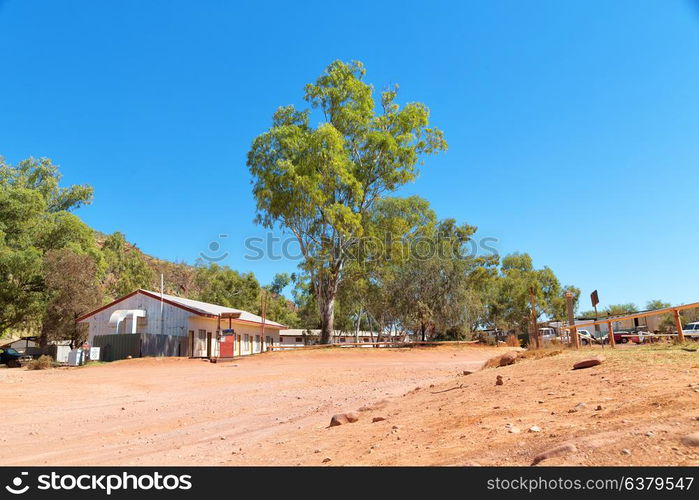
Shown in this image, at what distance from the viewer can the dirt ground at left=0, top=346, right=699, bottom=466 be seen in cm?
512

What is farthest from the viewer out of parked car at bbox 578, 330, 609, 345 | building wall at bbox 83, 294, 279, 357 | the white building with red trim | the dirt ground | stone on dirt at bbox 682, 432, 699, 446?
building wall at bbox 83, 294, 279, 357

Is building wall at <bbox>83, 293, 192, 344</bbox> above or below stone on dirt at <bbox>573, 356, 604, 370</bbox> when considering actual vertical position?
above

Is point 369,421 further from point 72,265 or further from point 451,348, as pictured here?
point 72,265

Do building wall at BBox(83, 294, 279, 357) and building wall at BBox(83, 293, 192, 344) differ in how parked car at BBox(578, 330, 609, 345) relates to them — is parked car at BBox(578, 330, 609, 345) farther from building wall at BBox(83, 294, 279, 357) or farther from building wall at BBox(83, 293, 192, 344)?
building wall at BBox(83, 293, 192, 344)

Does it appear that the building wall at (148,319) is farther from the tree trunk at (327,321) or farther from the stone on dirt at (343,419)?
the stone on dirt at (343,419)

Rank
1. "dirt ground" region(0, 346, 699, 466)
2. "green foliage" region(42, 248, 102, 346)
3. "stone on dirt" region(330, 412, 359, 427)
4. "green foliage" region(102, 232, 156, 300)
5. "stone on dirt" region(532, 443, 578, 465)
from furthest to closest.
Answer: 1. "green foliage" region(102, 232, 156, 300)
2. "green foliage" region(42, 248, 102, 346)
3. "stone on dirt" region(330, 412, 359, 427)
4. "dirt ground" region(0, 346, 699, 466)
5. "stone on dirt" region(532, 443, 578, 465)

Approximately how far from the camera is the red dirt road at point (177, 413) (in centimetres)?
725

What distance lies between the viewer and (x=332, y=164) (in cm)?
3584

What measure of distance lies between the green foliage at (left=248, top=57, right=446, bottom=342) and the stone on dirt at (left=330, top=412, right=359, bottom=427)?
26775mm

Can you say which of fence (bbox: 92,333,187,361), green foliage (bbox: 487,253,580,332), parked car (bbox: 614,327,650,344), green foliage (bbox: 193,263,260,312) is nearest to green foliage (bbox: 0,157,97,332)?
fence (bbox: 92,333,187,361)

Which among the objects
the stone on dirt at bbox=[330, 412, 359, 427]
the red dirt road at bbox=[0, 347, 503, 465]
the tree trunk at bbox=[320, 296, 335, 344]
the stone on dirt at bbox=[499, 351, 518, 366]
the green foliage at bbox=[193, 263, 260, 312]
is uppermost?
the green foliage at bbox=[193, 263, 260, 312]

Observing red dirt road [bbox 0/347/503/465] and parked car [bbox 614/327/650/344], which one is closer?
red dirt road [bbox 0/347/503/465]

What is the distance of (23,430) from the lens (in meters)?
9.70
